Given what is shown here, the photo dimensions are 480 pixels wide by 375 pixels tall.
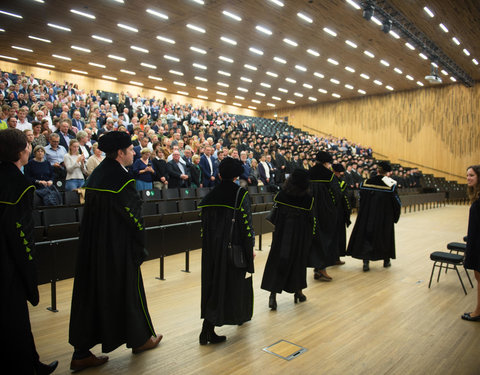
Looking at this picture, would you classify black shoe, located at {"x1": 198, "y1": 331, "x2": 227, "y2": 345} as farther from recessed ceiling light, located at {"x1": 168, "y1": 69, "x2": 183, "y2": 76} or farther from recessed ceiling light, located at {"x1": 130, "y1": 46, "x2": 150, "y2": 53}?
recessed ceiling light, located at {"x1": 168, "y1": 69, "x2": 183, "y2": 76}

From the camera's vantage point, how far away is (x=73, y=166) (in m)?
6.71

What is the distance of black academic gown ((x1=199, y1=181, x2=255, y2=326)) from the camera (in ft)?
10.8

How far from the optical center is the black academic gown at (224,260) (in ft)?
10.8

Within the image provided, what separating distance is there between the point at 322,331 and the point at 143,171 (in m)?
5.07

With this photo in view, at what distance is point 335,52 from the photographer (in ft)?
56.1

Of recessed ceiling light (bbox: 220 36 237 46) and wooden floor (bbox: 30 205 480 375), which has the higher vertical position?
recessed ceiling light (bbox: 220 36 237 46)

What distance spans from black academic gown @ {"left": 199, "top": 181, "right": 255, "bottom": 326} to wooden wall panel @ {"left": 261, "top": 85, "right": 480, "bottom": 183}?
2386 cm

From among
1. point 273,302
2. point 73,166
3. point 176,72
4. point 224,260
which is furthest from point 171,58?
point 224,260

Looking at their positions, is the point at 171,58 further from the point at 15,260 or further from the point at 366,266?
the point at 15,260

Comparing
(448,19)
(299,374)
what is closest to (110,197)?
(299,374)

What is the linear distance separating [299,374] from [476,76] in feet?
79.4

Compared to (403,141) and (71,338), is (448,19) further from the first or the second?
(71,338)

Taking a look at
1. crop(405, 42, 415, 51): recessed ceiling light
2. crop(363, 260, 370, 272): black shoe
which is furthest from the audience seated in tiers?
crop(405, 42, 415, 51): recessed ceiling light

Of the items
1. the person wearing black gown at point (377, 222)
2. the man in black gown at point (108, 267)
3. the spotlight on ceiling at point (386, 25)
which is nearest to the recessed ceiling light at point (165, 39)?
the spotlight on ceiling at point (386, 25)
